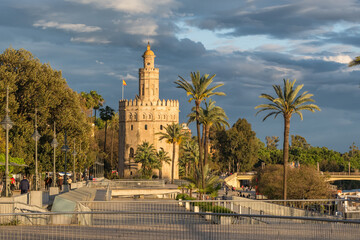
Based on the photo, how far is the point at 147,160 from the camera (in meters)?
108

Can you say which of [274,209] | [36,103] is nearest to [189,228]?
[274,209]

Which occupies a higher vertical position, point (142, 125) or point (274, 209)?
point (142, 125)

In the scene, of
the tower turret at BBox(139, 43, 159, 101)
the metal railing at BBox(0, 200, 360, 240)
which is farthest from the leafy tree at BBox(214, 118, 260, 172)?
the metal railing at BBox(0, 200, 360, 240)

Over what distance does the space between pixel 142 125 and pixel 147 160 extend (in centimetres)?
1168

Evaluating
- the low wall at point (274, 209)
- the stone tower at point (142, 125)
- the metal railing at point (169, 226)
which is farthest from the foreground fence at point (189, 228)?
the stone tower at point (142, 125)

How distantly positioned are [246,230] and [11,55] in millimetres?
45666

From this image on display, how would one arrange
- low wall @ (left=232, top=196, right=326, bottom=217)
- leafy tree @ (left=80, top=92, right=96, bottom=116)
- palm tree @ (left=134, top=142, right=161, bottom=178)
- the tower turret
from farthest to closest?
1. the tower turret
2. palm tree @ (left=134, top=142, right=161, bottom=178)
3. leafy tree @ (left=80, top=92, right=96, bottom=116)
4. low wall @ (left=232, top=196, right=326, bottom=217)

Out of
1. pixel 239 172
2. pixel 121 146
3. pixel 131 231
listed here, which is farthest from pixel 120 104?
pixel 131 231

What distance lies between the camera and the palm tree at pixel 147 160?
107688 millimetres

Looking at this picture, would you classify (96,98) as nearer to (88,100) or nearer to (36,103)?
(88,100)

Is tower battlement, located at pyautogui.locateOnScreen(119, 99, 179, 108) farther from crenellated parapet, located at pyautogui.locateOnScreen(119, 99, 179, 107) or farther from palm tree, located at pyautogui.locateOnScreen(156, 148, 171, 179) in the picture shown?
palm tree, located at pyautogui.locateOnScreen(156, 148, 171, 179)

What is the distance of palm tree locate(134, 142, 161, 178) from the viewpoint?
107688 mm

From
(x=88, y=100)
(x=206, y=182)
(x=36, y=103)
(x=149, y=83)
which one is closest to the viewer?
(x=206, y=182)

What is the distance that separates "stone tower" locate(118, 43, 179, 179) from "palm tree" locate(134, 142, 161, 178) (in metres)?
5.92
